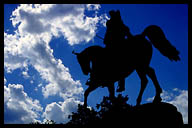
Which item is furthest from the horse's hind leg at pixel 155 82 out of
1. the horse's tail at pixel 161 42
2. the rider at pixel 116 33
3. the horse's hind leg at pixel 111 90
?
the horse's hind leg at pixel 111 90

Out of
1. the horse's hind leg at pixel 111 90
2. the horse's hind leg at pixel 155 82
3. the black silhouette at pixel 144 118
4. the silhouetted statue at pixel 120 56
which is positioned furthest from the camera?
the horse's hind leg at pixel 111 90

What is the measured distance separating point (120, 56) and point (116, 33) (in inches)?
39.5

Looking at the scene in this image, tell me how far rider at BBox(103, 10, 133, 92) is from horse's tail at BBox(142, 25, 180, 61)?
805 mm

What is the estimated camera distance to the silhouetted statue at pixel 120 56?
8328 mm

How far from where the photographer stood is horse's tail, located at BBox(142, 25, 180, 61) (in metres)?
8.16

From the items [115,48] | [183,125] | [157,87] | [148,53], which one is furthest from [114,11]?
[183,125]

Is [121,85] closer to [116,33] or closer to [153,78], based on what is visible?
[153,78]

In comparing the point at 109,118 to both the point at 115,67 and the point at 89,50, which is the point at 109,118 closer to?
the point at 115,67

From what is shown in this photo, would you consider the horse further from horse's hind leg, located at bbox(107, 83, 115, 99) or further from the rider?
the rider

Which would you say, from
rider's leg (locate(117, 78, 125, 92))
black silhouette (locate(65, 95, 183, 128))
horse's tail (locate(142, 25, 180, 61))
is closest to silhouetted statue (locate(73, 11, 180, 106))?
horse's tail (locate(142, 25, 180, 61))

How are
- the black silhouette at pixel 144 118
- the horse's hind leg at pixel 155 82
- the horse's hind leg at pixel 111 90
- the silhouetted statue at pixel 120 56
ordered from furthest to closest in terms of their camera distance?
the horse's hind leg at pixel 111 90 < the silhouetted statue at pixel 120 56 < the horse's hind leg at pixel 155 82 < the black silhouette at pixel 144 118

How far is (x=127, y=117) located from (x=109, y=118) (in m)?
0.56

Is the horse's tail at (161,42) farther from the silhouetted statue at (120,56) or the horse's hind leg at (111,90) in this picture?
the horse's hind leg at (111,90)

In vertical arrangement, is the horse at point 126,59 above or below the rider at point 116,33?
below
